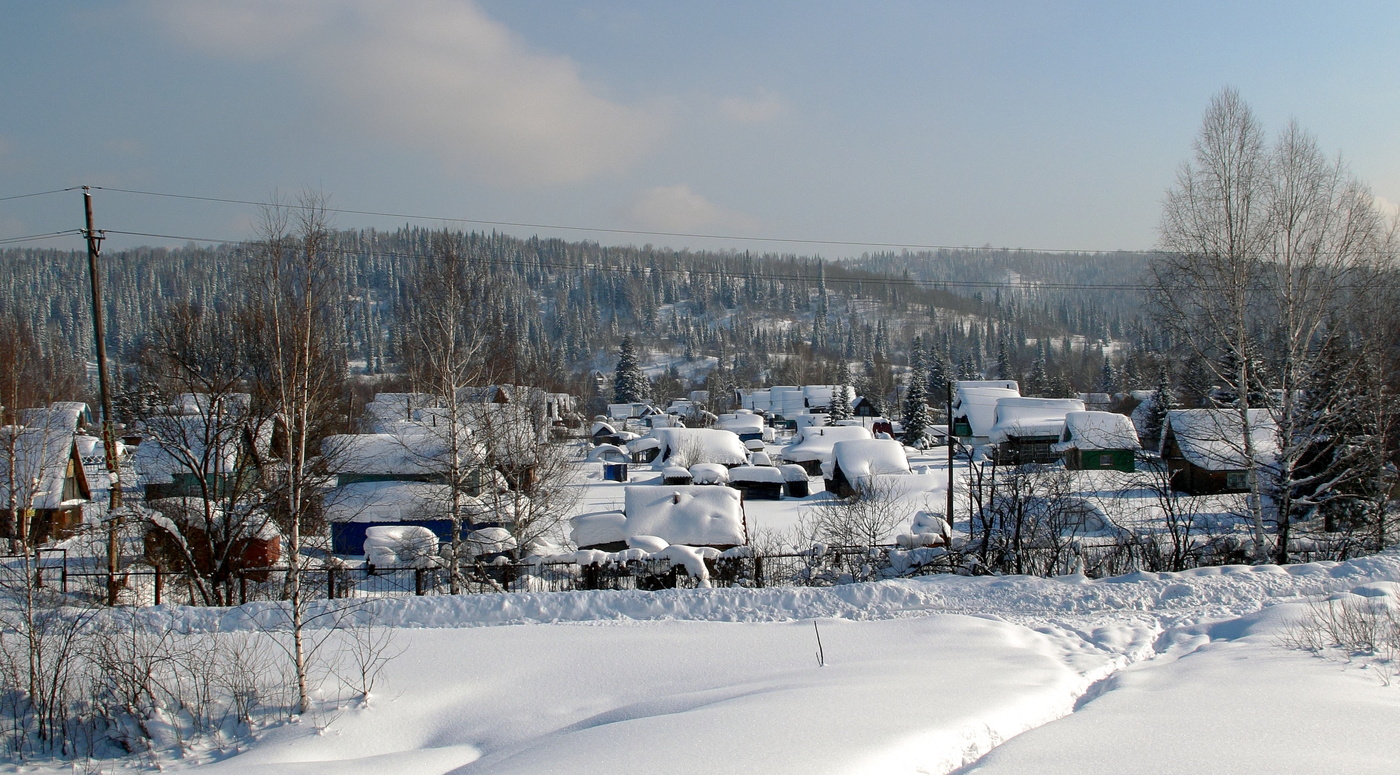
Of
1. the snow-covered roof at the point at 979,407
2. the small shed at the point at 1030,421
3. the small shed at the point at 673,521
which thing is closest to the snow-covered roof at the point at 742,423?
the snow-covered roof at the point at 979,407

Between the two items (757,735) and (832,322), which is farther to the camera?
(832,322)

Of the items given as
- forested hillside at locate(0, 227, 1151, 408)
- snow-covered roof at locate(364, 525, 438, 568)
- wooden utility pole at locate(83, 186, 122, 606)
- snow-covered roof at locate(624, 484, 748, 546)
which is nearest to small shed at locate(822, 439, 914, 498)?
snow-covered roof at locate(624, 484, 748, 546)

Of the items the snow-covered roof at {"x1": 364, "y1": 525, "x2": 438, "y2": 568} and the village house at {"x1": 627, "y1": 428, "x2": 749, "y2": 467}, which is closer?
the snow-covered roof at {"x1": 364, "y1": 525, "x2": 438, "y2": 568}

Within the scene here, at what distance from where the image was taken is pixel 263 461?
1623 cm

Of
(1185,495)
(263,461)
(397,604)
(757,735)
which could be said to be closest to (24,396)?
(263,461)

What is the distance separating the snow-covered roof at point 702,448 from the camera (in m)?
42.6

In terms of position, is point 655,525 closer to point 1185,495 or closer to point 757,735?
point 757,735

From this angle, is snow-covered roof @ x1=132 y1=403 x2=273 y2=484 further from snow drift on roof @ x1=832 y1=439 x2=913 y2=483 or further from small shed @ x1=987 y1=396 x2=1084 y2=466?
small shed @ x1=987 y1=396 x2=1084 y2=466

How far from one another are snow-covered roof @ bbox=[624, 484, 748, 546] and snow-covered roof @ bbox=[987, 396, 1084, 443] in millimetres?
33813

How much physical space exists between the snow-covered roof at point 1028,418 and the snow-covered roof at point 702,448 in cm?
1882

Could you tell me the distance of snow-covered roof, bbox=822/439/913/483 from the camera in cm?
3659

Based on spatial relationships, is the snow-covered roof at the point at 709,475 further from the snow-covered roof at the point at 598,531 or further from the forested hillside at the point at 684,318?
the forested hillside at the point at 684,318

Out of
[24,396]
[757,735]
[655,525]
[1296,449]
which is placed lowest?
[655,525]

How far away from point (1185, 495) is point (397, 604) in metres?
36.1
